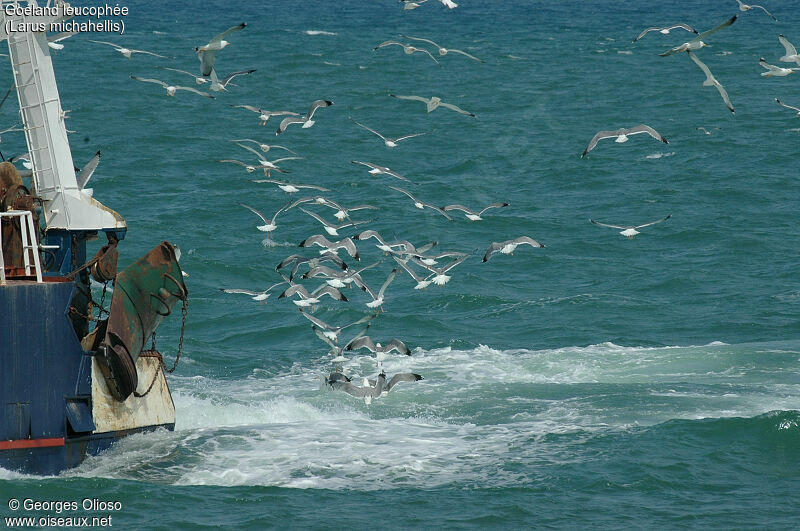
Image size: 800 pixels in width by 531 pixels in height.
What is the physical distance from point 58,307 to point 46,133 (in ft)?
10.4

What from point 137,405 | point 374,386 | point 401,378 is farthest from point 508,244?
point 137,405

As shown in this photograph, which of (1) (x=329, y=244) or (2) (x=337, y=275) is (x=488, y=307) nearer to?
(1) (x=329, y=244)

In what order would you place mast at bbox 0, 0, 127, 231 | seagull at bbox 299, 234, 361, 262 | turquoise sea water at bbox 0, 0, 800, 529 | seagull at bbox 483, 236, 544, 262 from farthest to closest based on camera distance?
seagull at bbox 483, 236, 544, 262 → seagull at bbox 299, 234, 361, 262 → mast at bbox 0, 0, 127, 231 → turquoise sea water at bbox 0, 0, 800, 529

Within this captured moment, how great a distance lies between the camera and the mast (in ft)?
65.7

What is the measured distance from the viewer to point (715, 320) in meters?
29.8

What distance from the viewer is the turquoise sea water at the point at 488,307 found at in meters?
18.7

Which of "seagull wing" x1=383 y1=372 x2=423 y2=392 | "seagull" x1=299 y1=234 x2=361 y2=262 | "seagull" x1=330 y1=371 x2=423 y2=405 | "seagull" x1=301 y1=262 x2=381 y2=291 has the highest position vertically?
"seagull" x1=299 y1=234 x2=361 y2=262

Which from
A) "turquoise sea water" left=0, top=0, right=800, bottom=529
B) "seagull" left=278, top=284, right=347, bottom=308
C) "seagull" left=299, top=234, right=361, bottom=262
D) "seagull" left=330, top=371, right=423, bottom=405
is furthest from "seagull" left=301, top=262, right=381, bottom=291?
"seagull" left=330, top=371, right=423, bottom=405

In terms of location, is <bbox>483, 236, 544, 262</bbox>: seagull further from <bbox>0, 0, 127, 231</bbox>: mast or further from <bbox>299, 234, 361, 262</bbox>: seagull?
<bbox>0, 0, 127, 231</bbox>: mast

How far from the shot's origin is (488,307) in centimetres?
3148

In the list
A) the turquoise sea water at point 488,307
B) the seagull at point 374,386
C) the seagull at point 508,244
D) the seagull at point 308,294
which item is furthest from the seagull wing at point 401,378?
Result: the seagull at point 508,244

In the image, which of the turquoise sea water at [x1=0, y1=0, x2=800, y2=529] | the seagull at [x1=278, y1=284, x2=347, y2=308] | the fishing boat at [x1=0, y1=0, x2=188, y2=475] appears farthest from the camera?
the seagull at [x1=278, y1=284, x2=347, y2=308]

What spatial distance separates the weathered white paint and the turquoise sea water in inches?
16.2

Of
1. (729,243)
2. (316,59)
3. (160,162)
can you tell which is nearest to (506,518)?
(729,243)
